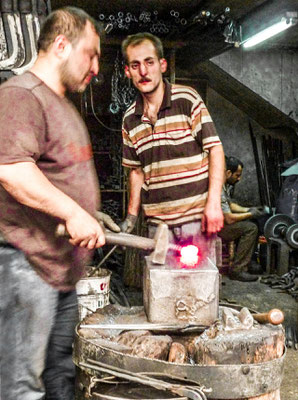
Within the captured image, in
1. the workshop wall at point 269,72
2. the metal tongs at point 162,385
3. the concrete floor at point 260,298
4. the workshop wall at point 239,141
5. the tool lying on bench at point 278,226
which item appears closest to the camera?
the metal tongs at point 162,385

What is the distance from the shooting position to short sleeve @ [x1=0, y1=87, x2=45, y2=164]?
2080 millimetres

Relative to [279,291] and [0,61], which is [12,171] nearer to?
[0,61]

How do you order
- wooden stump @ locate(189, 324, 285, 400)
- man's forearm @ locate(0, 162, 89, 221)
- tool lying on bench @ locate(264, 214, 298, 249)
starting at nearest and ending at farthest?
man's forearm @ locate(0, 162, 89, 221)
wooden stump @ locate(189, 324, 285, 400)
tool lying on bench @ locate(264, 214, 298, 249)

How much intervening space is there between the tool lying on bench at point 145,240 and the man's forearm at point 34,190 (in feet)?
0.35

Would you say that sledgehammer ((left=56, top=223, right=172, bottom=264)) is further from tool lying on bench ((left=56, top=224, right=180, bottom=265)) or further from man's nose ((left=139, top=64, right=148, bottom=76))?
man's nose ((left=139, top=64, right=148, bottom=76))

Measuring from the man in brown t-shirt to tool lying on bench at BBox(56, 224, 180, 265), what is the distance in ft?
0.46

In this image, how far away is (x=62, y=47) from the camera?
7.68 ft

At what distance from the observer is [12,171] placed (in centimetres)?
207

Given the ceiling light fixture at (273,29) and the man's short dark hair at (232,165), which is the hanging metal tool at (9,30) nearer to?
the ceiling light fixture at (273,29)

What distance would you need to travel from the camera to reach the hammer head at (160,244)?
8.38ft

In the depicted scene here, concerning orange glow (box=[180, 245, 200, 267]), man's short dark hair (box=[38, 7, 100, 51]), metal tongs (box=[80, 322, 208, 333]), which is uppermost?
man's short dark hair (box=[38, 7, 100, 51])

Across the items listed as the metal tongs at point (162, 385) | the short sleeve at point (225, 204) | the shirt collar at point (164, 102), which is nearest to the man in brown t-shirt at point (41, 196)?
the metal tongs at point (162, 385)

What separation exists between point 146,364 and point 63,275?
0.58 metres

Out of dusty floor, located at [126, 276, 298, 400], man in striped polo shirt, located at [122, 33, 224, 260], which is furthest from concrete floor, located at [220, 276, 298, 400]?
man in striped polo shirt, located at [122, 33, 224, 260]
